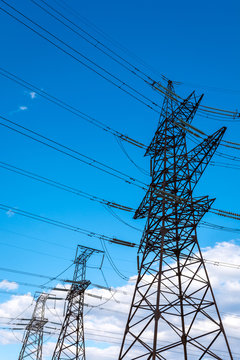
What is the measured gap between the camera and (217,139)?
16.5m

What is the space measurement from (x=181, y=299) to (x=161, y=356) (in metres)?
2.72

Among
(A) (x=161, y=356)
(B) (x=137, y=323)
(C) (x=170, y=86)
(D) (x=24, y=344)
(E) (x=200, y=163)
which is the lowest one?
(A) (x=161, y=356)

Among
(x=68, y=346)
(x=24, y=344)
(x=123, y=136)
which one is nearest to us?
(x=123, y=136)

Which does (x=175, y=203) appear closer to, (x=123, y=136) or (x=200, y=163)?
(x=200, y=163)

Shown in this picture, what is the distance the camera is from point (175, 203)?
16297 mm

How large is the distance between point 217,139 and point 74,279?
20733mm

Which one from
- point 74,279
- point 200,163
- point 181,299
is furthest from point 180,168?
point 74,279

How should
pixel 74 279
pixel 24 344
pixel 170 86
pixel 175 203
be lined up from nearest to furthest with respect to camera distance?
pixel 175 203
pixel 170 86
pixel 74 279
pixel 24 344

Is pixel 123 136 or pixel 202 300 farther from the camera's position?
pixel 123 136

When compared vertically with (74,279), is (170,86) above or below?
above

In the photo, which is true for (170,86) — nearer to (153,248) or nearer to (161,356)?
(153,248)

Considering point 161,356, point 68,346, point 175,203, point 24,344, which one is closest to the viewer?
point 161,356

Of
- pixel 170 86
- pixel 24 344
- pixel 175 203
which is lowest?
pixel 24 344

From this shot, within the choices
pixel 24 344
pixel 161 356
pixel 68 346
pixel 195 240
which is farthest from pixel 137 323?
pixel 24 344
